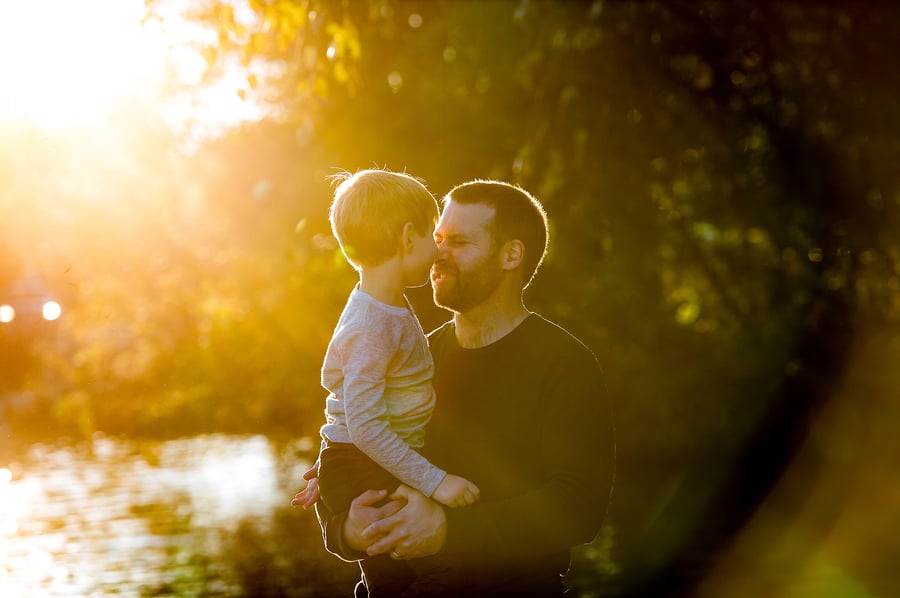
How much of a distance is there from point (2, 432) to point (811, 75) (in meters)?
32.6

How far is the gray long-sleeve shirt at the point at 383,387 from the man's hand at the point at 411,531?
0.20ft

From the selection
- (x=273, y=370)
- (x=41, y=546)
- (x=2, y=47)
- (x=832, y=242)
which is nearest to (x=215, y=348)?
(x=273, y=370)

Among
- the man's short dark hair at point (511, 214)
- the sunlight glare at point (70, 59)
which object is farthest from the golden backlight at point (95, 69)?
the man's short dark hair at point (511, 214)

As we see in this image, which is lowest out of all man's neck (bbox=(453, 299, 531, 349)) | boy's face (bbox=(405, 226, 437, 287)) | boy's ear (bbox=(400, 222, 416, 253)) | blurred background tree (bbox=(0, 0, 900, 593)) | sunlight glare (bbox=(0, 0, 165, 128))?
man's neck (bbox=(453, 299, 531, 349))

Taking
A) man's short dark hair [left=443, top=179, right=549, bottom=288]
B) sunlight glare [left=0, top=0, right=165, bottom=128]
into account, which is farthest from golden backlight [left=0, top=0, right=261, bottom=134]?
man's short dark hair [left=443, top=179, right=549, bottom=288]

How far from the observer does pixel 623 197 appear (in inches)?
488

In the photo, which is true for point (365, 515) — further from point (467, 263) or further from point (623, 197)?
point (623, 197)

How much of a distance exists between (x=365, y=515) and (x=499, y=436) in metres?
0.48

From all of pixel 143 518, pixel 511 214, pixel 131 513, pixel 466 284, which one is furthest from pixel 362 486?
pixel 131 513

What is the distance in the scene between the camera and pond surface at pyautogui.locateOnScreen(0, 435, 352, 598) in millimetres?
13445

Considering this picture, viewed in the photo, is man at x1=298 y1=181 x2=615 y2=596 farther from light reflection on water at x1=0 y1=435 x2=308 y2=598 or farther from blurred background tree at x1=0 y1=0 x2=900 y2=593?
light reflection on water at x1=0 y1=435 x2=308 y2=598

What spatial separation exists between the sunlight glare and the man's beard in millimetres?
5194

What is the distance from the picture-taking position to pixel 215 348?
26078mm

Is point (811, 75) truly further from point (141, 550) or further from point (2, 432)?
point (2, 432)
